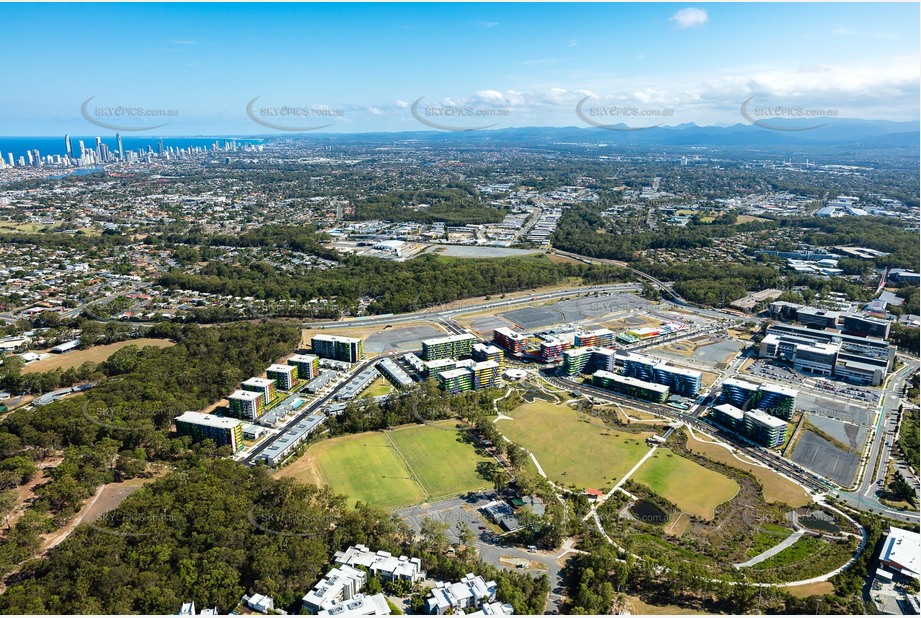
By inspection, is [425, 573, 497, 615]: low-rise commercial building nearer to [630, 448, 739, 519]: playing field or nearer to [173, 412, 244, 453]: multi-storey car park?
[630, 448, 739, 519]: playing field

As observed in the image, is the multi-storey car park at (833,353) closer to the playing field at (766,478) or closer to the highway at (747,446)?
the highway at (747,446)

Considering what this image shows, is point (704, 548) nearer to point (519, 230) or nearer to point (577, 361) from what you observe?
point (577, 361)

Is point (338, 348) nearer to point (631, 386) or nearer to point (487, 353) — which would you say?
point (487, 353)

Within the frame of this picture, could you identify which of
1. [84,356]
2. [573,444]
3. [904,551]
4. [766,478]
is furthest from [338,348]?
[904,551]

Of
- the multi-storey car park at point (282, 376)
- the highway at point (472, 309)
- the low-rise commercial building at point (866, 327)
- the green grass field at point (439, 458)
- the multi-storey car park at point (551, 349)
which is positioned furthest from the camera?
the highway at point (472, 309)

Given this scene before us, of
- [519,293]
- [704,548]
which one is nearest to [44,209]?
[519,293]

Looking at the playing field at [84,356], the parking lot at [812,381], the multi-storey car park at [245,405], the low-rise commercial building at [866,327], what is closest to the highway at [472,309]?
the low-rise commercial building at [866,327]
